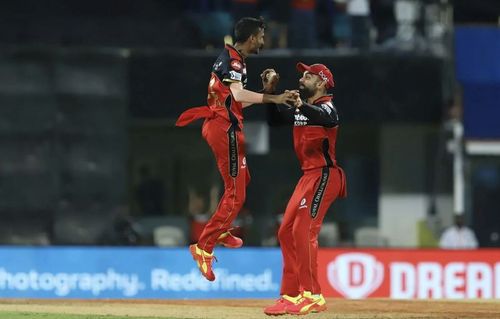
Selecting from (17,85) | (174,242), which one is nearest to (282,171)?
(174,242)

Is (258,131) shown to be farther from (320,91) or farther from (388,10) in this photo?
(320,91)

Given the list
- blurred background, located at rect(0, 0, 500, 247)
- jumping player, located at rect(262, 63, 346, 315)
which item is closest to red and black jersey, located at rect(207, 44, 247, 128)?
jumping player, located at rect(262, 63, 346, 315)

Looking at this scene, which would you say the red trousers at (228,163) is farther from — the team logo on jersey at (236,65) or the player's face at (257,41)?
the player's face at (257,41)

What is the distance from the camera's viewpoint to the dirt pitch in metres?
15.3

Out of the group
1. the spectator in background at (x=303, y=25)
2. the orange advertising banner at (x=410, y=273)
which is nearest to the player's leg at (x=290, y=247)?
the orange advertising banner at (x=410, y=273)

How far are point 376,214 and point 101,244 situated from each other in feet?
16.2

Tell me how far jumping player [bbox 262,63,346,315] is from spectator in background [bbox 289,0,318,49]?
1120cm

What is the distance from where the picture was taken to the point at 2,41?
2612cm

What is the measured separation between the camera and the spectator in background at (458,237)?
941 inches

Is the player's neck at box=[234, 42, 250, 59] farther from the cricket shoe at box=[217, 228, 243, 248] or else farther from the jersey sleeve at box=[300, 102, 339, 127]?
the cricket shoe at box=[217, 228, 243, 248]

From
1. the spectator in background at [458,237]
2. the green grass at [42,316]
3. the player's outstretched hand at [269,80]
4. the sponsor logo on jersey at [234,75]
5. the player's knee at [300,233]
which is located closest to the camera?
the sponsor logo on jersey at [234,75]

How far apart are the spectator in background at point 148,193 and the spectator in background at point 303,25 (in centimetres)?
334

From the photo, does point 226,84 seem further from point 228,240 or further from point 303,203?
point 228,240

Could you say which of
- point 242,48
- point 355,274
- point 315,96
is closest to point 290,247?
point 315,96
